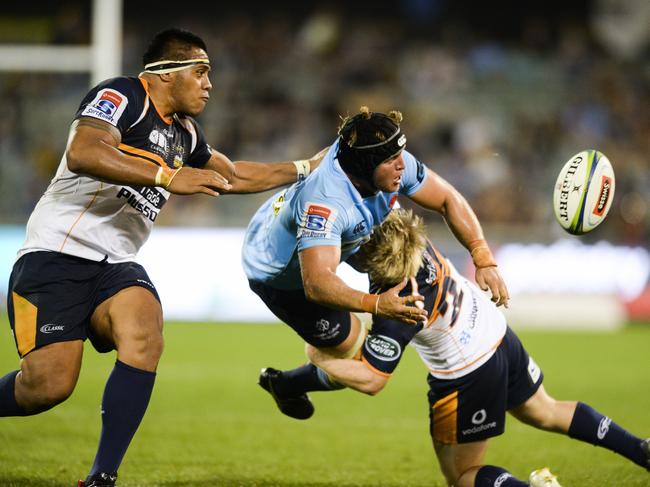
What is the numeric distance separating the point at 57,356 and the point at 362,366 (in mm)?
1543

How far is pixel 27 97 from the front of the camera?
1742 centimetres

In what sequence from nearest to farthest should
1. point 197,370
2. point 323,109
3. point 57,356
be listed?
point 57,356
point 197,370
point 323,109

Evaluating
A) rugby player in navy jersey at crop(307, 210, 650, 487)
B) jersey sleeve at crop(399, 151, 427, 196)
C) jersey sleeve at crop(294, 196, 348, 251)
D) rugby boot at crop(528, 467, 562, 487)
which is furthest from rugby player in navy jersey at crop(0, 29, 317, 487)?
rugby boot at crop(528, 467, 562, 487)

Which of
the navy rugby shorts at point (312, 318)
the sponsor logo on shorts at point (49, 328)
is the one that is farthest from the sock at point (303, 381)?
the sponsor logo on shorts at point (49, 328)

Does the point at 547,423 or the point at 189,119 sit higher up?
the point at 189,119

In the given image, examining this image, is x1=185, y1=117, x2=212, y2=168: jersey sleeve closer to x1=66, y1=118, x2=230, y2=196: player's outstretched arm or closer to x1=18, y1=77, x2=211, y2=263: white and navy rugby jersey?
x1=18, y1=77, x2=211, y2=263: white and navy rugby jersey

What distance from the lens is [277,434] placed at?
7410mm

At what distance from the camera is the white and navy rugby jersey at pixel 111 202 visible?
4945mm

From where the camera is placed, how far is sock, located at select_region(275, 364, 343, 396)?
566cm

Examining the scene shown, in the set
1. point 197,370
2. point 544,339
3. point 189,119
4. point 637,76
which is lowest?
point 544,339

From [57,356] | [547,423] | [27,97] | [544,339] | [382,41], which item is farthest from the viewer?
[382,41]

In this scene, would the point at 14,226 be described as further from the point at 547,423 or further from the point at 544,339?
the point at 547,423

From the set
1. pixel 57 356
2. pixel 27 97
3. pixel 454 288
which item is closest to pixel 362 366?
pixel 454 288

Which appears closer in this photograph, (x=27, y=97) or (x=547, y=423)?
(x=547, y=423)
